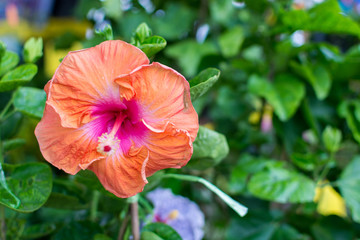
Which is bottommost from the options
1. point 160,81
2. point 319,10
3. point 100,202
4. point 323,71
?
point 100,202

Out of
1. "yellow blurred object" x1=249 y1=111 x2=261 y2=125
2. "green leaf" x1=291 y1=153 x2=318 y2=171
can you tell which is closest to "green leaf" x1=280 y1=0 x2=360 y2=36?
"green leaf" x1=291 y1=153 x2=318 y2=171

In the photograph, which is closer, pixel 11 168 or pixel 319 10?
pixel 11 168

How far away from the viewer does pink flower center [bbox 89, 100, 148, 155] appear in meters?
0.46

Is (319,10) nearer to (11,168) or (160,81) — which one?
(160,81)

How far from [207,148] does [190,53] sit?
596 millimetres

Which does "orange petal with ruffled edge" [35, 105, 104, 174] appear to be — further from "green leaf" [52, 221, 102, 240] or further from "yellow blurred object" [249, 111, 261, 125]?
"yellow blurred object" [249, 111, 261, 125]

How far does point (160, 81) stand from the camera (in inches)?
17.0

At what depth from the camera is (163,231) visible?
1.86 feet

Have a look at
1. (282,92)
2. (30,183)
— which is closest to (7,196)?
(30,183)

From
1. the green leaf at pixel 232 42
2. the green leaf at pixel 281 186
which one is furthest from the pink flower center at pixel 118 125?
the green leaf at pixel 232 42

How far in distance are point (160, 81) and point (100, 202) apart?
40cm

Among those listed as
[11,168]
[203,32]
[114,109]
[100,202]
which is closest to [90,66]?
[114,109]

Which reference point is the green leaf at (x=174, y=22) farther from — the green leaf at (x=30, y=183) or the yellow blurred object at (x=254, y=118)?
the green leaf at (x=30, y=183)

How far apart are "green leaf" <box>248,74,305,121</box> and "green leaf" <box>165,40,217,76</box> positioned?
219 millimetres
